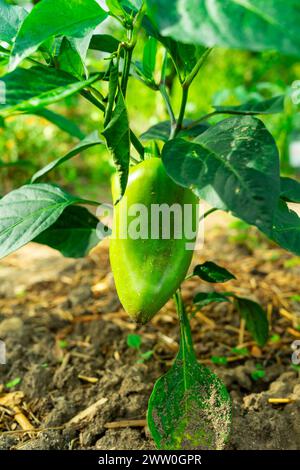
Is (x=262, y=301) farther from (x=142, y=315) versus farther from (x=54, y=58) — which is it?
(x=54, y=58)

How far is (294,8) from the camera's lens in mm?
536

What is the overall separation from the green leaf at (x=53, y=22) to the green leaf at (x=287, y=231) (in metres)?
0.41

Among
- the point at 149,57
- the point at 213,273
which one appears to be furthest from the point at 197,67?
the point at 213,273

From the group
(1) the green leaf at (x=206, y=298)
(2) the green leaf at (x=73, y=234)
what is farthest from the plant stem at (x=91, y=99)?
(1) the green leaf at (x=206, y=298)

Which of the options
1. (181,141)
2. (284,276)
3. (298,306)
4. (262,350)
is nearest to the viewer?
(181,141)

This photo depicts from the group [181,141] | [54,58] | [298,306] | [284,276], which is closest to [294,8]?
[181,141]

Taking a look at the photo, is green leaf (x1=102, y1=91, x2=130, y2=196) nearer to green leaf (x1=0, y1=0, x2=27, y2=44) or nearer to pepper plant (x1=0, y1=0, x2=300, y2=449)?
pepper plant (x1=0, y1=0, x2=300, y2=449)

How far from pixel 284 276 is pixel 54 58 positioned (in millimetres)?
1264

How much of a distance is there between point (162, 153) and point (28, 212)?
0.94ft

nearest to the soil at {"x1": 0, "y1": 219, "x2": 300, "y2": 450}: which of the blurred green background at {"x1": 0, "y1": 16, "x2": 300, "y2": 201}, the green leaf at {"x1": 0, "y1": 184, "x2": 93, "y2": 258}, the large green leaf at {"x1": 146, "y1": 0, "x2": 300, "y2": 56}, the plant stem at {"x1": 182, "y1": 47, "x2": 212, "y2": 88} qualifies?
the green leaf at {"x1": 0, "y1": 184, "x2": 93, "y2": 258}

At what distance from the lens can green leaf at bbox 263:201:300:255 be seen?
865mm

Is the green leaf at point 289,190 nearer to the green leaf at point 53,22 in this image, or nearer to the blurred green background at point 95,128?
the green leaf at point 53,22

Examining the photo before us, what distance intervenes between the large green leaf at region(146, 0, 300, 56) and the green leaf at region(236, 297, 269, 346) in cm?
77

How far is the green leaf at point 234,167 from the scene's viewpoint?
671 mm
